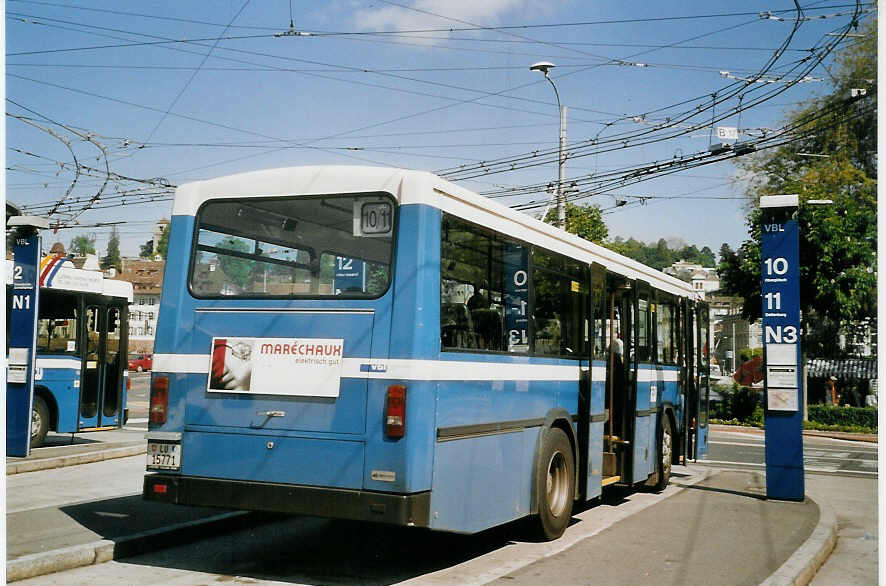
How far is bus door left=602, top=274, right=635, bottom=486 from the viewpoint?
1109cm

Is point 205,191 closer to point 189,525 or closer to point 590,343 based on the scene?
point 189,525

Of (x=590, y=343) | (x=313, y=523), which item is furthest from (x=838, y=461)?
(x=313, y=523)

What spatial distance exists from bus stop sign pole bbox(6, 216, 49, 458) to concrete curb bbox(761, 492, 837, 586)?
10.5 metres

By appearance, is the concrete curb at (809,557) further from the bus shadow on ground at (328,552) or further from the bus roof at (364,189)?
the bus roof at (364,189)

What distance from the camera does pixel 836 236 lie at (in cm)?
3066

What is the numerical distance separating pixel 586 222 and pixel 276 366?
83.4ft

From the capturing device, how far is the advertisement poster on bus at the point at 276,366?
23.1 ft

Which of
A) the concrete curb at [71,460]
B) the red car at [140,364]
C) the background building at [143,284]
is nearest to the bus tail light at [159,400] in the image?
the concrete curb at [71,460]

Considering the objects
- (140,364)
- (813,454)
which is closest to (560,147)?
(813,454)

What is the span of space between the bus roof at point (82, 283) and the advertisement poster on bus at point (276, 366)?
10107 mm

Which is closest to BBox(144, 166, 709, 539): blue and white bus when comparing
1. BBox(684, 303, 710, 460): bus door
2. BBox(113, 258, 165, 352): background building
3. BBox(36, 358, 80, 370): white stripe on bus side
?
BBox(684, 303, 710, 460): bus door

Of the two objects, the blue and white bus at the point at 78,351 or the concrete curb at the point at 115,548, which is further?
the blue and white bus at the point at 78,351

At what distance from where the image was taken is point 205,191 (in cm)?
789

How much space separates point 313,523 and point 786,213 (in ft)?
22.4
